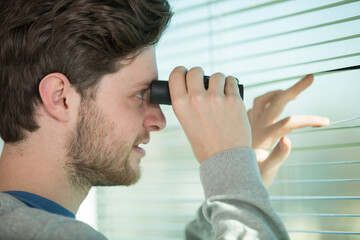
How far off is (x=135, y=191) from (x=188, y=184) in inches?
11.6

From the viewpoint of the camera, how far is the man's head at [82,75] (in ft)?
3.13

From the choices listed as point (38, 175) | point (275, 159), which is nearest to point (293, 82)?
point (275, 159)

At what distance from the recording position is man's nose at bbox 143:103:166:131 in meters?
1.07

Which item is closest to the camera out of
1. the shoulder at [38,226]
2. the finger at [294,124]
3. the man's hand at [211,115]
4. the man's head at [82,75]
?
the shoulder at [38,226]

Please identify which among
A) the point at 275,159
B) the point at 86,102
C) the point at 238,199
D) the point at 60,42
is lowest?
the point at 275,159

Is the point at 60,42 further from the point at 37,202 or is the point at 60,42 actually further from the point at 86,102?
the point at 37,202

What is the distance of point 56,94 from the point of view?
97cm

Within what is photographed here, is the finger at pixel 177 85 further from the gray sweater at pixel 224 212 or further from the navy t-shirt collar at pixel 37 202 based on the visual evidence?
the navy t-shirt collar at pixel 37 202

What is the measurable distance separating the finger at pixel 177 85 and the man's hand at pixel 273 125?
341mm

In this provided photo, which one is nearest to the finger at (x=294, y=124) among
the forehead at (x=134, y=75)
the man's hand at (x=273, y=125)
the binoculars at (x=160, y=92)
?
the man's hand at (x=273, y=125)

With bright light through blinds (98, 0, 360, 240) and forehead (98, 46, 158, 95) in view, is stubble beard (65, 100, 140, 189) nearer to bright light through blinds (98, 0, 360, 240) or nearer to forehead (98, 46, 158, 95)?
forehead (98, 46, 158, 95)

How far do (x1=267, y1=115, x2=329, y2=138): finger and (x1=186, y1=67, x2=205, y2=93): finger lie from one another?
1.10 ft

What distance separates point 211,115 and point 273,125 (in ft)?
1.08

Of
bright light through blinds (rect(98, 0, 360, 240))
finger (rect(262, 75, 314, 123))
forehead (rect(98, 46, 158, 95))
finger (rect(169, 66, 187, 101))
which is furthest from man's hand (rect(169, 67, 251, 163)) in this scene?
bright light through blinds (rect(98, 0, 360, 240))
